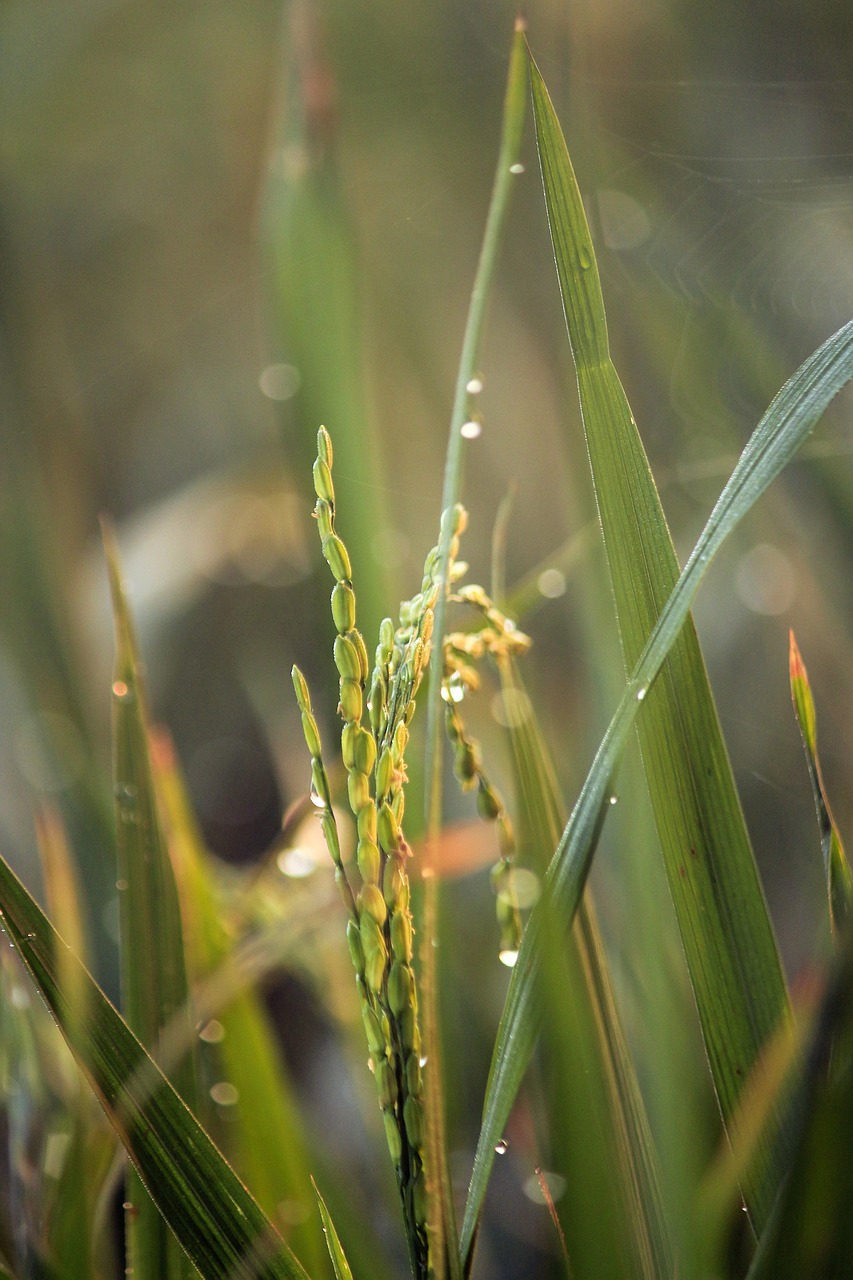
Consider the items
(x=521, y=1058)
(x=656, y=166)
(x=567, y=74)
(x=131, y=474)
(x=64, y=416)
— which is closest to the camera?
(x=521, y=1058)

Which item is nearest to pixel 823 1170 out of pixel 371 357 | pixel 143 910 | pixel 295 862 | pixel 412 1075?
pixel 412 1075

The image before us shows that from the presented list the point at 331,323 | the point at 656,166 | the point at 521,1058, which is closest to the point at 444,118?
the point at 656,166

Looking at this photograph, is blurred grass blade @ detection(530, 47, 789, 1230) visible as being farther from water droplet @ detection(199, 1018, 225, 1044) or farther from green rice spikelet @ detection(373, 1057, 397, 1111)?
water droplet @ detection(199, 1018, 225, 1044)

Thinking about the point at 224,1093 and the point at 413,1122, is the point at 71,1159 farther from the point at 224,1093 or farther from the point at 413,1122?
the point at 413,1122

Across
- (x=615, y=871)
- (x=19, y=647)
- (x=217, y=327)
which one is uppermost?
(x=217, y=327)

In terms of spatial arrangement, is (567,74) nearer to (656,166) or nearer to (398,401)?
(656,166)

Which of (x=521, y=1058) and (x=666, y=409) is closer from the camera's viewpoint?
(x=521, y=1058)

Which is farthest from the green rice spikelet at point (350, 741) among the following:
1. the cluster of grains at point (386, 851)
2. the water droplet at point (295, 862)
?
the water droplet at point (295, 862)
